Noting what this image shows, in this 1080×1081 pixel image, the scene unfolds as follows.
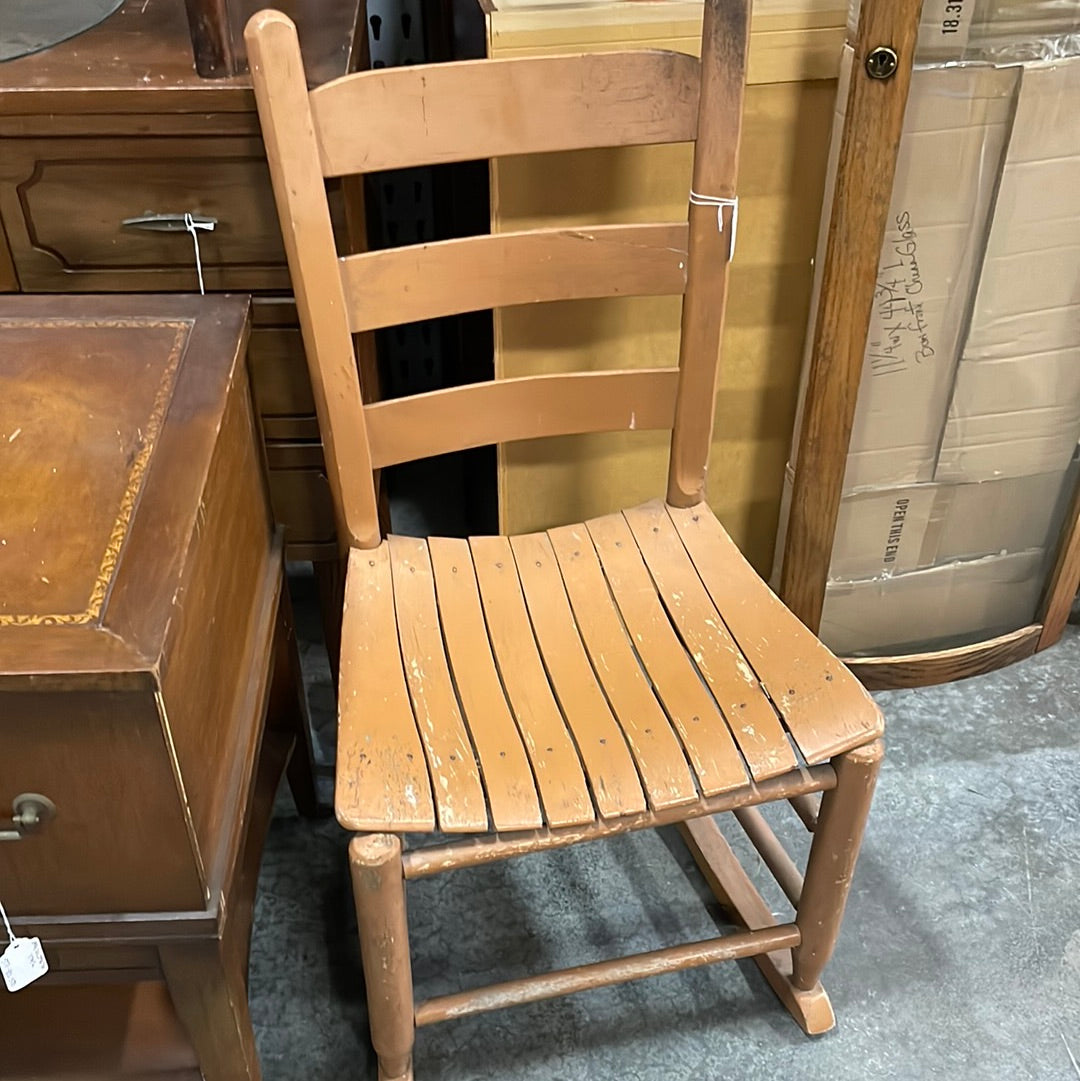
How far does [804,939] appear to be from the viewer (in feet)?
3.92

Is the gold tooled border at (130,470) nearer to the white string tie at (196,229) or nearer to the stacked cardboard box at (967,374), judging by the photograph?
the white string tie at (196,229)

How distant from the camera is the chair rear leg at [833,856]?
40.8 inches

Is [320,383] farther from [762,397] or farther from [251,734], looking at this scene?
[762,397]

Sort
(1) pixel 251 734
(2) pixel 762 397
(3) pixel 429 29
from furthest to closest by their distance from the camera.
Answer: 1. (3) pixel 429 29
2. (2) pixel 762 397
3. (1) pixel 251 734

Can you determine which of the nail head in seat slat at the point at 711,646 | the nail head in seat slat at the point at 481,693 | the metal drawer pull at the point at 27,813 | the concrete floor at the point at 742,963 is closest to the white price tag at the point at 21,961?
Answer: the metal drawer pull at the point at 27,813

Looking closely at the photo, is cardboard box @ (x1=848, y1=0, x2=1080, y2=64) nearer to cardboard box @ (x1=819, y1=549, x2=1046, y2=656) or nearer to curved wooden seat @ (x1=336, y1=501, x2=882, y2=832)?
curved wooden seat @ (x1=336, y1=501, x2=882, y2=832)

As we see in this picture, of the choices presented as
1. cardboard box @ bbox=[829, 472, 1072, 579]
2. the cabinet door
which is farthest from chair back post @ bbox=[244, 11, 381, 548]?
cardboard box @ bbox=[829, 472, 1072, 579]

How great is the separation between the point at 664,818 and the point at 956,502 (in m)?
0.78

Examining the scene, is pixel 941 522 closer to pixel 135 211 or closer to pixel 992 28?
pixel 992 28

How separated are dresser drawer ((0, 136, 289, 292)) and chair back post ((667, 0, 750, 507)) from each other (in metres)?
0.40

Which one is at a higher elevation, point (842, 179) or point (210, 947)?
point (842, 179)

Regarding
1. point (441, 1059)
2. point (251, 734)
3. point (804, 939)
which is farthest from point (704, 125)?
point (441, 1059)

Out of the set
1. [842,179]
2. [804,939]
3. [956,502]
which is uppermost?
[842,179]

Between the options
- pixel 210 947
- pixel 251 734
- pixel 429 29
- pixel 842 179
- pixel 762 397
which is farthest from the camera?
pixel 429 29
